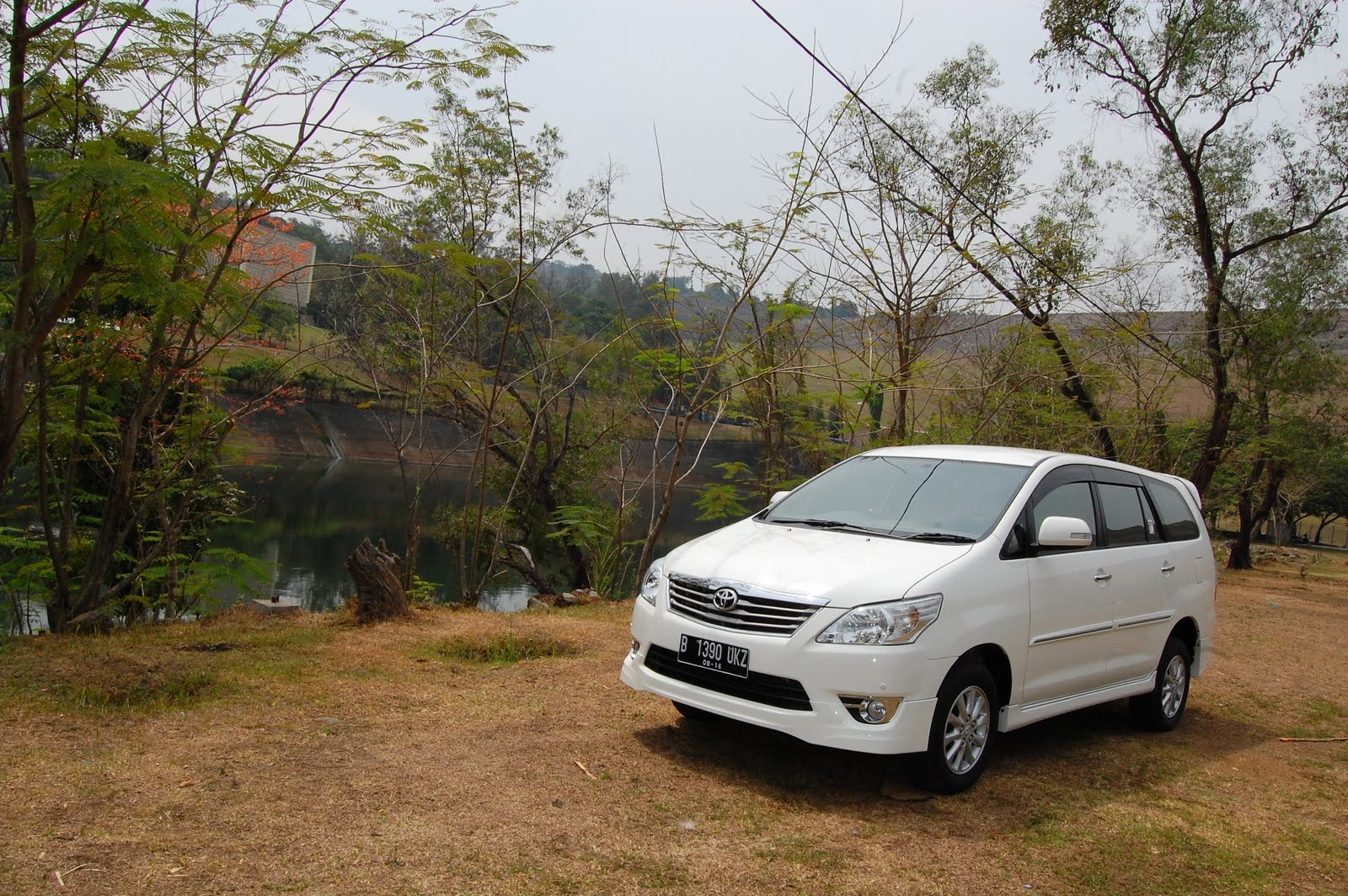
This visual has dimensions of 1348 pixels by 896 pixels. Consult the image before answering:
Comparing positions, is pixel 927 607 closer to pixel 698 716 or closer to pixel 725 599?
pixel 725 599

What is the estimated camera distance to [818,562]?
4.70 metres

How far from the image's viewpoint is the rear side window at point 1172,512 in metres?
6.39

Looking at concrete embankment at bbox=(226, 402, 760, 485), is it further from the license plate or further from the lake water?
the license plate

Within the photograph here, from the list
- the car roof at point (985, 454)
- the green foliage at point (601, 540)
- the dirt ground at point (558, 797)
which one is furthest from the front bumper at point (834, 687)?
the green foliage at point (601, 540)

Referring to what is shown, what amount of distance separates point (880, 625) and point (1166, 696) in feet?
9.87

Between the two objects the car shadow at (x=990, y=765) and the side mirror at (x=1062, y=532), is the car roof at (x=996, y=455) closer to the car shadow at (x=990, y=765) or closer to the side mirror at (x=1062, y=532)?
the side mirror at (x=1062, y=532)

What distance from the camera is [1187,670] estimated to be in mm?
6590

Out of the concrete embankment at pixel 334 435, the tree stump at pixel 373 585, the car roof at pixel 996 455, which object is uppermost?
the concrete embankment at pixel 334 435

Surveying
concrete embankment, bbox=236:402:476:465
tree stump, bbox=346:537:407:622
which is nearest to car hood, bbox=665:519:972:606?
tree stump, bbox=346:537:407:622

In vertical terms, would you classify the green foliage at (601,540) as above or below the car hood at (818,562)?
below

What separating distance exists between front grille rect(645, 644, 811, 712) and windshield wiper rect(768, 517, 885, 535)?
108 centimetres

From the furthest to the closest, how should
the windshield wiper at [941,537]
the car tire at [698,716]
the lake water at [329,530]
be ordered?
1. the lake water at [329,530]
2. the car tire at [698,716]
3. the windshield wiper at [941,537]

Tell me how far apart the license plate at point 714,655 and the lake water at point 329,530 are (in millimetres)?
7414

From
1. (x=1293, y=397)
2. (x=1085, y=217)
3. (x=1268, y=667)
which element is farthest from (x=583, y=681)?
(x=1293, y=397)
